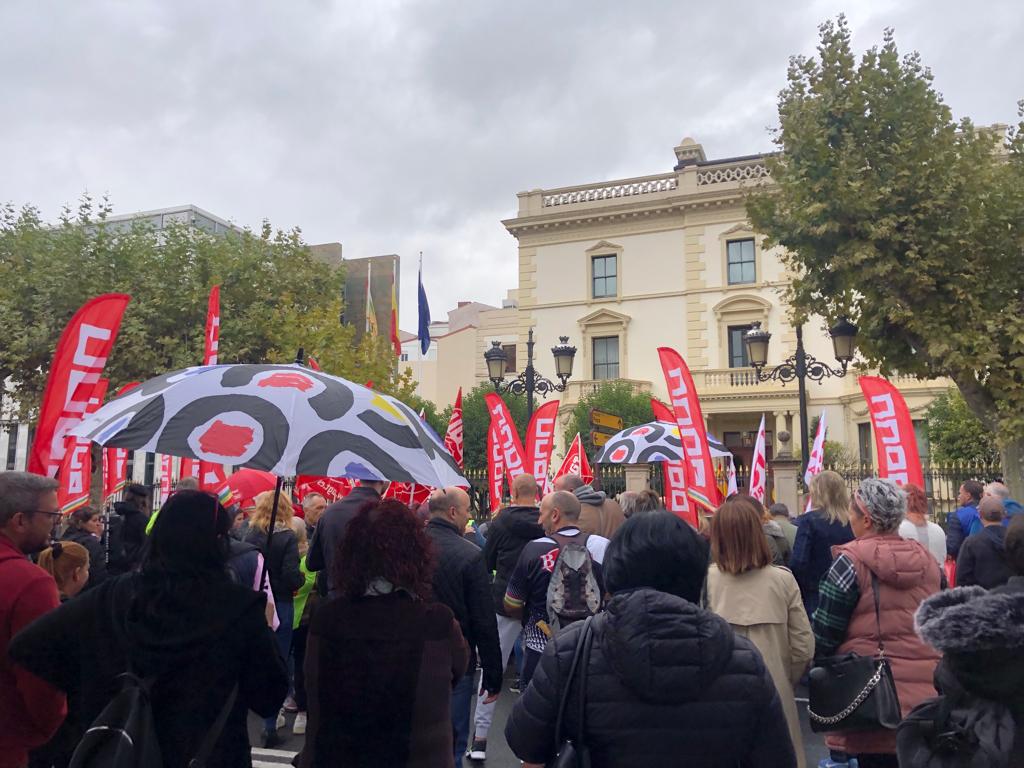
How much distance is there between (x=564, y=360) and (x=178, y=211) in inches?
1389

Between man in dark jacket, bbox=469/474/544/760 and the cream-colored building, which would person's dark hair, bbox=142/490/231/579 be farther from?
the cream-colored building

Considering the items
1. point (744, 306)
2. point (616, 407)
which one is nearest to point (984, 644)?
point (616, 407)

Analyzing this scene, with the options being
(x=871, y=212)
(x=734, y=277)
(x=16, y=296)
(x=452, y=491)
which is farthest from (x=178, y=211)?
(x=452, y=491)

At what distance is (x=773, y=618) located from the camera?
4.11 m

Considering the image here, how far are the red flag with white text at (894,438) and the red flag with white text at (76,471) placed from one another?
7712 mm

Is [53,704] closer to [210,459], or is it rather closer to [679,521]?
[210,459]

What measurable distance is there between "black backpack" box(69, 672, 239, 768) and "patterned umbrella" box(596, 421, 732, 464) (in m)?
9.64

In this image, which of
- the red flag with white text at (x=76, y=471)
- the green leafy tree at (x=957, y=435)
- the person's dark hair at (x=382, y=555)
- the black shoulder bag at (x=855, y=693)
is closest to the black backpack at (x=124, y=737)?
the person's dark hair at (x=382, y=555)

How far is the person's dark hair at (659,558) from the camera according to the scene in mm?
2383

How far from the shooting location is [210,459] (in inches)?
131

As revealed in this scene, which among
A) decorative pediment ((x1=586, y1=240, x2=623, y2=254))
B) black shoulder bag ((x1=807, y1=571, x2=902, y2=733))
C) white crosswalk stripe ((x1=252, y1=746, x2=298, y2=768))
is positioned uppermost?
decorative pediment ((x1=586, y1=240, x2=623, y2=254))

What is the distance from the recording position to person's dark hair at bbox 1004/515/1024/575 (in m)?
3.31

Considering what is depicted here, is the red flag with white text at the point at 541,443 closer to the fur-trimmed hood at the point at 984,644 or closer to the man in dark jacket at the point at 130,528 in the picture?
the man in dark jacket at the point at 130,528

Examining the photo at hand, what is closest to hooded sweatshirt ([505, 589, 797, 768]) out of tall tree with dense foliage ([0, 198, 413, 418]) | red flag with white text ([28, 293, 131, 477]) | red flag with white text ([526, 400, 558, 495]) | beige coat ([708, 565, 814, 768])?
beige coat ([708, 565, 814, 768])
